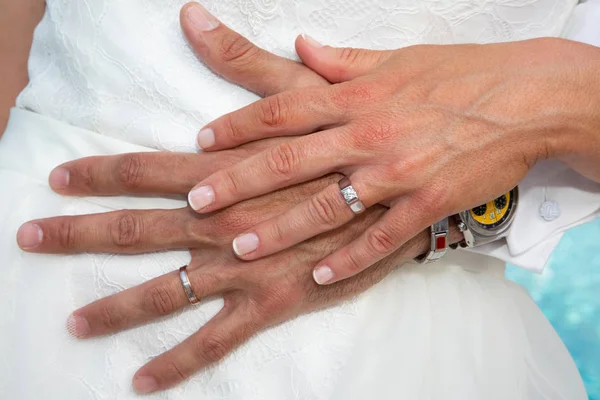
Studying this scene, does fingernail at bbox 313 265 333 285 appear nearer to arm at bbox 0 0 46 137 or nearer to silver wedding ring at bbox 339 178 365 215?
silver wedding ring at bbox 339 178 365 215

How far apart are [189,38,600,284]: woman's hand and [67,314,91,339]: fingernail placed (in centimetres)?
24

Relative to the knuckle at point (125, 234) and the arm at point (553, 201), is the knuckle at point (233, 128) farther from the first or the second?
the arm at point (553, 201)

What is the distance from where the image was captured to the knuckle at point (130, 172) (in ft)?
2.65

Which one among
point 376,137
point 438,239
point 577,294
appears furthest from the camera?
point 577,294

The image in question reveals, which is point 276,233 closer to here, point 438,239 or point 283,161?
point 283,161

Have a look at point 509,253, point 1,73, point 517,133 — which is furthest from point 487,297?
point 1,73

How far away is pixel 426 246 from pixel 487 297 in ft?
0.63

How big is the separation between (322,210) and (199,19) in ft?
1.09

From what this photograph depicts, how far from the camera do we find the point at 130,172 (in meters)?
0.81

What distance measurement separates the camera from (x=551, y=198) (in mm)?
954

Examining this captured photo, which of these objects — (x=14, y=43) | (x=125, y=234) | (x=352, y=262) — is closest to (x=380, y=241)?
(x=352, y=262)

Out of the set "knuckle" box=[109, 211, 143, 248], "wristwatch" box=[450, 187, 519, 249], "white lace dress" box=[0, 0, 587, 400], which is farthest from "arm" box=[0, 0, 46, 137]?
"wristwatch" box=[450, 187, 519, 249]

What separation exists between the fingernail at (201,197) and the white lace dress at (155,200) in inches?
4.0

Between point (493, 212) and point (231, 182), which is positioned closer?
point (231, 182)
